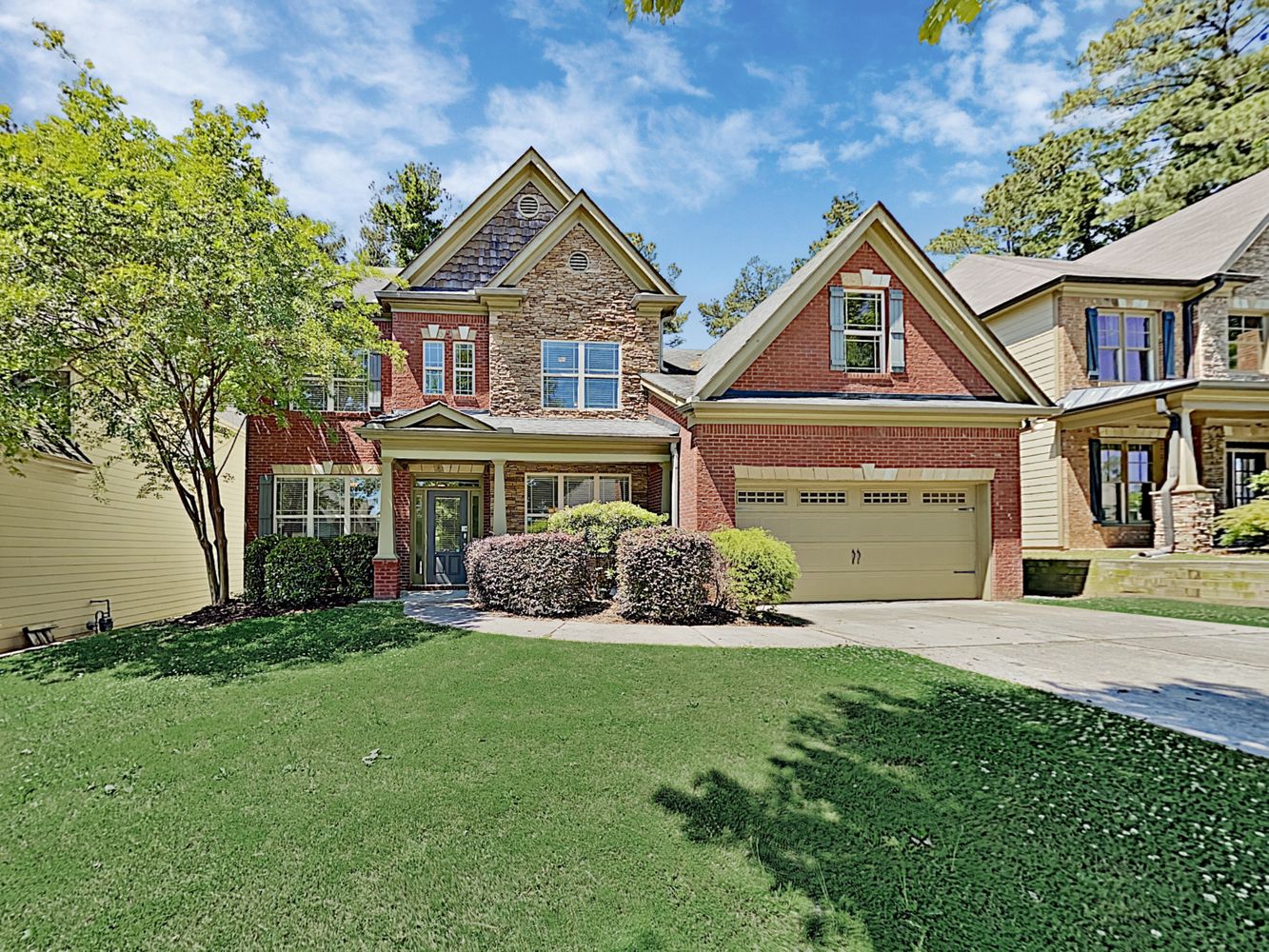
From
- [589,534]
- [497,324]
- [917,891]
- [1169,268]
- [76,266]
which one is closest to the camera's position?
[917,891]

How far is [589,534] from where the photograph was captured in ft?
36.6

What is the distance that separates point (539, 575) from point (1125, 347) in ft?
50.3

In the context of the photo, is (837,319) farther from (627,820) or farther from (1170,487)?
(627,820)

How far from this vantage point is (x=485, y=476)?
48.3ft

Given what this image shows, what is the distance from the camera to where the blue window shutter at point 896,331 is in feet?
41.4

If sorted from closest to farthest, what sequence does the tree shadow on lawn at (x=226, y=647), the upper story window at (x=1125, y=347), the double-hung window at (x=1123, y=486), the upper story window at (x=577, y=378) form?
the tree shadow on lawn at (x=226, y=647)
the upper story window at (x=577, y=378)
the double-hung window at (x=1123, y=486)
the upper story window at (x=1125, y=347)

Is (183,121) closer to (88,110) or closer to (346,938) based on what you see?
(88,110)

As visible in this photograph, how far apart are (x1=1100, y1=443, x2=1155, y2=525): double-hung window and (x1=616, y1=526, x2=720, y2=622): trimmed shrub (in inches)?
450

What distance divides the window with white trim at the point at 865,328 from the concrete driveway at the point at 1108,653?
15.6ft

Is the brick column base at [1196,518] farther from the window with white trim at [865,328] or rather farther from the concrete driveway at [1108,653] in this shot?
the window with white trim at [865,328]

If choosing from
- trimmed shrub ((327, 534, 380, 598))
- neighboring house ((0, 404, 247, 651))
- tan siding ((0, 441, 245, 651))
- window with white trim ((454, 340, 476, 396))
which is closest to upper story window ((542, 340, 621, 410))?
window with white trim ((454, 340, 476, 396))

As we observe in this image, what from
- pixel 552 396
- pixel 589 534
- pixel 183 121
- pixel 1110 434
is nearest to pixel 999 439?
pixel 1110 434

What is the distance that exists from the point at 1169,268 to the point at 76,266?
22.9m

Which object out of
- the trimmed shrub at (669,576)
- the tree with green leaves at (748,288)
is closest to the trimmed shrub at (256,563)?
the trimmed shrub at (669,576)
